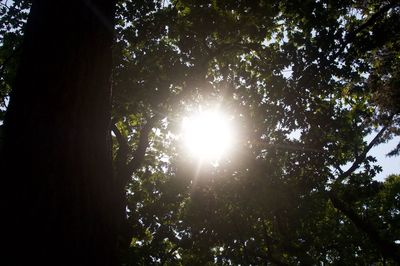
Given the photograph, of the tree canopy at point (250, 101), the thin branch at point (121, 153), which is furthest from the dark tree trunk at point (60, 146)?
the thin branch at point (121, 153)

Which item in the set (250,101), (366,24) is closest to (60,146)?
(250,101)

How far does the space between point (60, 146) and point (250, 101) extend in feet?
26.9

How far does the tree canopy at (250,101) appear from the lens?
30.6 ft

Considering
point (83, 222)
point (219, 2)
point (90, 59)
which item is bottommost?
point (83, 222)

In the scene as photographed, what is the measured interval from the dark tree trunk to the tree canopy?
648 centimetres

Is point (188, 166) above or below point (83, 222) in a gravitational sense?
above

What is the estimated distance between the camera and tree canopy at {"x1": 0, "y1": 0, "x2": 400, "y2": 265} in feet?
30.6

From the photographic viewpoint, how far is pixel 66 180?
2604mm

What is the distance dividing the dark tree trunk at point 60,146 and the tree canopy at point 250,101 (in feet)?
21.3

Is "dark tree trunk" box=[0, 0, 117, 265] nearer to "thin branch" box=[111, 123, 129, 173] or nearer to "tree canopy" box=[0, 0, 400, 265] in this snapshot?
"tree canopy" box=[0, 0, 400, 265]

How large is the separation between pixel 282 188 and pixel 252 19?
4.89m

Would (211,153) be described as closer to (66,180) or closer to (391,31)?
(391,31)

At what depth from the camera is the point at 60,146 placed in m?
2.71

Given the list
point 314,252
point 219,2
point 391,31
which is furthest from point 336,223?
point 219,2
